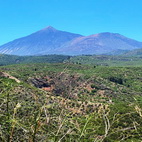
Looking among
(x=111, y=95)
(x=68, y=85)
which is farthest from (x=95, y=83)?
(x=68, y=85)

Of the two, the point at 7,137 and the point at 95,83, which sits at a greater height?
the point at 7,137

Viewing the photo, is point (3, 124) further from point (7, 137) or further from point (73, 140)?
point (73, 140)

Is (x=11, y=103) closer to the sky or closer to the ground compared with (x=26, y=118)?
closer to the sky

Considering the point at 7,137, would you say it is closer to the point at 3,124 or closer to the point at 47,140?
the point at 3,124

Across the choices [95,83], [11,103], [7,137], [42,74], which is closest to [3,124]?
[7,137]

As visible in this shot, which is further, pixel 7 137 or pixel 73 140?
pixel 73 140

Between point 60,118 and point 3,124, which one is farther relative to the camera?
point 60,118

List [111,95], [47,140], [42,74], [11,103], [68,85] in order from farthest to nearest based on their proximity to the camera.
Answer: [42,74]
[111,95]
[68,85]
[11,103]
[47,140]

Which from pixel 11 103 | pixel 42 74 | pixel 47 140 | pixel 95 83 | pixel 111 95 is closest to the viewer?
pixel 47 140

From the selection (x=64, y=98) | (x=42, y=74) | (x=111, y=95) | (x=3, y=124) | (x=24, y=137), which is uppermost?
(x=64, y=98)
